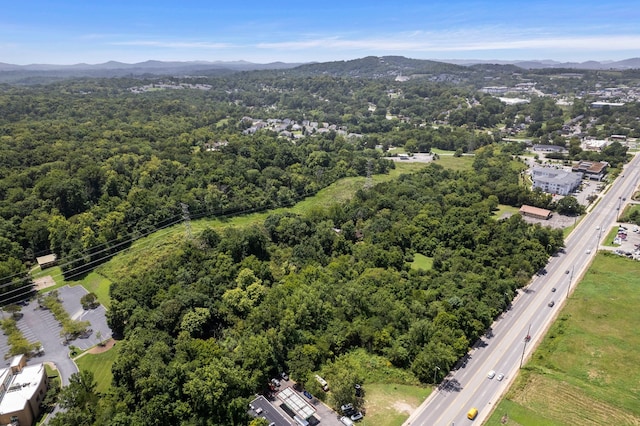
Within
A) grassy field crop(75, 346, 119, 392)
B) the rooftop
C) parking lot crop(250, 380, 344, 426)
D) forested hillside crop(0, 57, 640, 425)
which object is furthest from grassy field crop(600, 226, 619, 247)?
the rooftop

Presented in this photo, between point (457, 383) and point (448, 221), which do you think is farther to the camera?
point (448, 221)

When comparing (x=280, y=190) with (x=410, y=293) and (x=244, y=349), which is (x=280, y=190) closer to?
(x=410, y=293)

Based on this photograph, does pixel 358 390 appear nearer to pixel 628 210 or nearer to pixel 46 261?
pixel 46 261

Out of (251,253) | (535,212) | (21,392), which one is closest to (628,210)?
(535,212)

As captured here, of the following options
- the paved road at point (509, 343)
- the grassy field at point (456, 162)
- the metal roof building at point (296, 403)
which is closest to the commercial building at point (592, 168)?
the grassy field at point (456, 162)

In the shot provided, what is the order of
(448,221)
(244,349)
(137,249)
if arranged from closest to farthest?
(244,349) < (137,249) < (448,221)

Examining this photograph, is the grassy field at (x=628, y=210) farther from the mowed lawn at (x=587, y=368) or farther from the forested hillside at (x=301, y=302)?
the mowed lawn at (x=587, y=368)

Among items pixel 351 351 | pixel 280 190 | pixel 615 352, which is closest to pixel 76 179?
pixel 280 190

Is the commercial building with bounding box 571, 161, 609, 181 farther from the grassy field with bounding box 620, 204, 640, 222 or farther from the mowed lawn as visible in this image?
the mowed lawn
